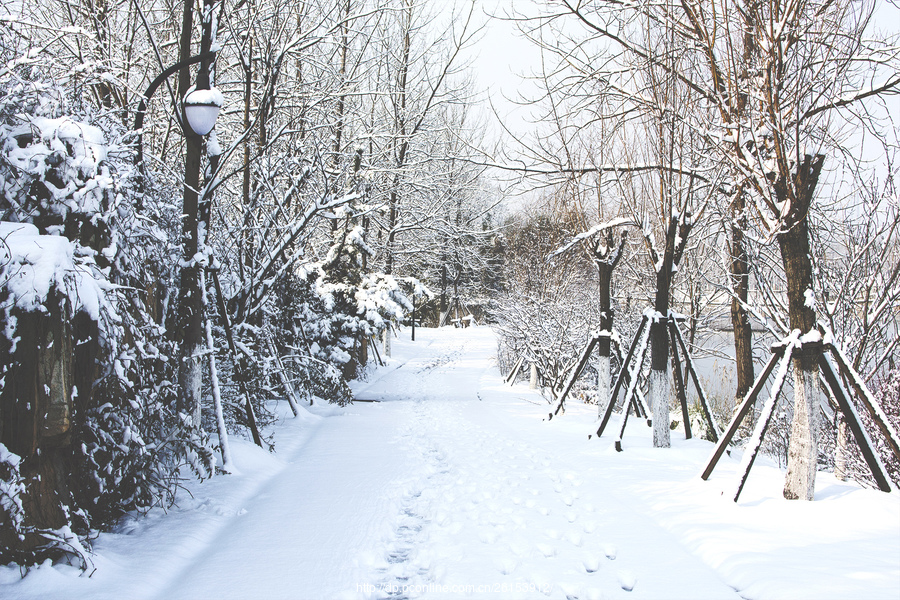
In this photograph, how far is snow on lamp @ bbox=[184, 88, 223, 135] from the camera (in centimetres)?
479

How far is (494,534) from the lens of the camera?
163 inches

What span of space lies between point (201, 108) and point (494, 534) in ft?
14.9

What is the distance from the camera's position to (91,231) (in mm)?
3920

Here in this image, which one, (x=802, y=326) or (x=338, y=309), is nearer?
(x=802, y=326)

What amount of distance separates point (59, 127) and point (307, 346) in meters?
7.54

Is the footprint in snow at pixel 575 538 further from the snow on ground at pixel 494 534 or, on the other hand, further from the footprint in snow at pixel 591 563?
the footprint in snow at pixel 591 563

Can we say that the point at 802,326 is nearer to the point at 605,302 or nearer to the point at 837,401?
the point at 837,401

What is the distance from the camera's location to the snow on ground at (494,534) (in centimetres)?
323

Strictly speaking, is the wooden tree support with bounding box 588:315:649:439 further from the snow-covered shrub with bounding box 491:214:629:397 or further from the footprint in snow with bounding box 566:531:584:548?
the snow-covered shrub with bounding box 491:214:629:397

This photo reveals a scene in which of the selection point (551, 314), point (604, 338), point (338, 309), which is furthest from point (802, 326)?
point (338, 309)

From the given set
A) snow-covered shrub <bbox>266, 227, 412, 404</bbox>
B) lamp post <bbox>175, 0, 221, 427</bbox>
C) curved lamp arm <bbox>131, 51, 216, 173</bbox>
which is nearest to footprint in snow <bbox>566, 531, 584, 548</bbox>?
lamp post <bbox>175, 0, 221, 427</bbox>

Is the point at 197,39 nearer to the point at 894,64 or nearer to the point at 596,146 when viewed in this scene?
the point at 596,146

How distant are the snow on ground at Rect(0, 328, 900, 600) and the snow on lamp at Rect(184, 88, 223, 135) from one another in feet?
11.4

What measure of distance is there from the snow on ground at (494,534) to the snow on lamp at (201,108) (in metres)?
3.46
